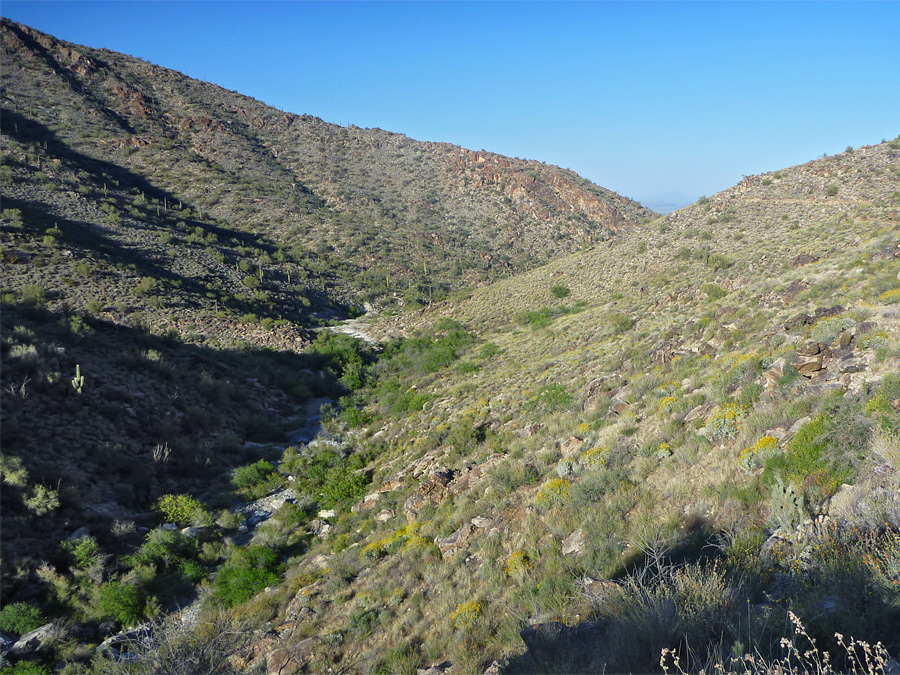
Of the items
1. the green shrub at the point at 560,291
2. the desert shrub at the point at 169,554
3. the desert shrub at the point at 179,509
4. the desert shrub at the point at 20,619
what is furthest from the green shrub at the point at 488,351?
the desert shrub at the point at 20,619

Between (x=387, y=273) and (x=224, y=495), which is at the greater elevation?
(x=387, y=273)

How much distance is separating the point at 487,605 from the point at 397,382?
1420 centimetres

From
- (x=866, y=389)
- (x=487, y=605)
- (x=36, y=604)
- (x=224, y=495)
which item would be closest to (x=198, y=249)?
(x=224, y=495)

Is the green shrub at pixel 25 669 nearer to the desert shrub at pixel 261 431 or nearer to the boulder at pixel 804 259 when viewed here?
the desert shrub at pixel 261 431

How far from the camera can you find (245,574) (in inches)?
325

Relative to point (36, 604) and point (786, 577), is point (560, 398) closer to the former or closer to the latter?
point (786, 577)

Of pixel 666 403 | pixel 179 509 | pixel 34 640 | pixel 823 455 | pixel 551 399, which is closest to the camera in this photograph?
pixel 823 455

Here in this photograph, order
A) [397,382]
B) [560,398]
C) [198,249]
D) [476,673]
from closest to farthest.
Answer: [476,673] < [560,398] < [397,382] < [198,249]

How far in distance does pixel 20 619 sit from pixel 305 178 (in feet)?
174

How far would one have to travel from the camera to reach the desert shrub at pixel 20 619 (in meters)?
6.84

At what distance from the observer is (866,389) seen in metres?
6.28

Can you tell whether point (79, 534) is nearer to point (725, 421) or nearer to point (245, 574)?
point (245, 574)

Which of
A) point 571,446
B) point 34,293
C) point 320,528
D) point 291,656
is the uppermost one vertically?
point 34,293

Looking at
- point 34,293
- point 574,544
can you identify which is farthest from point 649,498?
point 34,293
